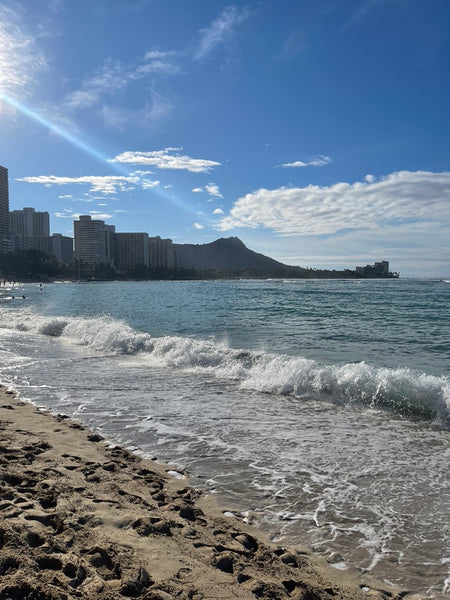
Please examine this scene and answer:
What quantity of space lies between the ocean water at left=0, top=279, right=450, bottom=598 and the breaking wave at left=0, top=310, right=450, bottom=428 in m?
0.04

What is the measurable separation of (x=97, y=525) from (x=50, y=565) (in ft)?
2.91

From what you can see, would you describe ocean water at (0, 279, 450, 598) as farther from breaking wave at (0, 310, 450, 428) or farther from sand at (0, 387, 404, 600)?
sand at (0, 387, 404, 600)

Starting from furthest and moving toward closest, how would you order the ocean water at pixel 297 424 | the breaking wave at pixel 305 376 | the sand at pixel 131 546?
the breaking wave at pixel 305 376 → the ocean water at pixel 297 424 → the sand at pixel 131 546

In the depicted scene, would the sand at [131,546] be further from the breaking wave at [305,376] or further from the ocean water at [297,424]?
the breaking wave at [305,376]

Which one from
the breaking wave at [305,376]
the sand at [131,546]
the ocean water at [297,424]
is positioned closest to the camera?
the sand at [131,546]

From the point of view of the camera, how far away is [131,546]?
381 centimetres

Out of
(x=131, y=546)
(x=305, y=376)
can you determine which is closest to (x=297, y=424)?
(x=305, y=376)

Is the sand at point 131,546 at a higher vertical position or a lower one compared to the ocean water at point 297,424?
higher

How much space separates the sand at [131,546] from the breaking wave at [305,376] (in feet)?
19.0

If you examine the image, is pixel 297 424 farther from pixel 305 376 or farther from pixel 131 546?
pixel 131 546

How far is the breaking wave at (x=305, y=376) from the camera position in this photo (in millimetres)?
9617

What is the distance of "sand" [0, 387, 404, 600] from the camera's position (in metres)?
3.17

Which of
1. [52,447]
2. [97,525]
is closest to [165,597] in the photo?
[97,525]

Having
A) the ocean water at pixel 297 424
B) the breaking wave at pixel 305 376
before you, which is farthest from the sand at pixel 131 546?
the breaking wave at pixel 305 376
